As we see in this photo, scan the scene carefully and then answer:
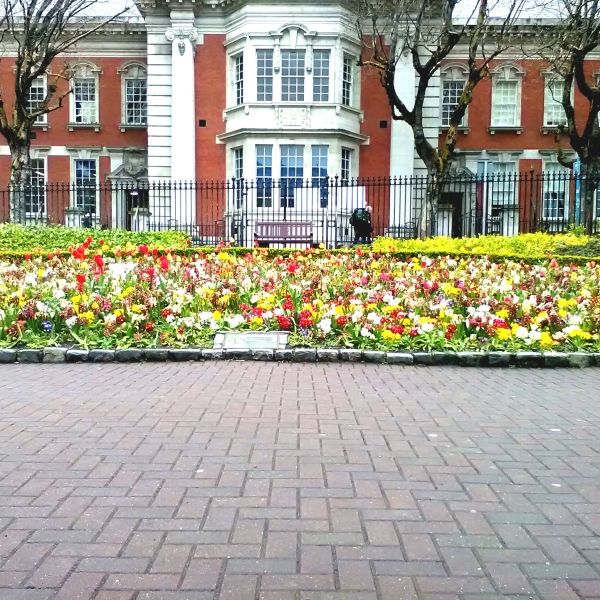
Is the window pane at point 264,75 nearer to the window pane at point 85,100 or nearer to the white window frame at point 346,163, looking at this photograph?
the white window frame at point 346,163

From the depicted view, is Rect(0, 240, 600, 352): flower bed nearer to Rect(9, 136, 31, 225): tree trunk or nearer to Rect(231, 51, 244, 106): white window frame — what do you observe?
Rect(9, 136, 31, 225): tree trunk

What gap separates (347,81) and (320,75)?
54.8 inches

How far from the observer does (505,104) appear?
106 ft

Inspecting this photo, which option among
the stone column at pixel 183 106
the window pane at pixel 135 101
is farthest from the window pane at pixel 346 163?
the window pane at pixel 135 101

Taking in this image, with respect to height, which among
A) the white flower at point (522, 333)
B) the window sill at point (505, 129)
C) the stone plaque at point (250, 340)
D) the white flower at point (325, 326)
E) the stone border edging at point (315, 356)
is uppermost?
the window sill at point (505, 129)

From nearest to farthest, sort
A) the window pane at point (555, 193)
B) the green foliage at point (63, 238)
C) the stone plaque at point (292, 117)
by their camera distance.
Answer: the green foliage at point (63, 238) < the stone plaque at point (292, 117) < the window pane at point (555, 193)

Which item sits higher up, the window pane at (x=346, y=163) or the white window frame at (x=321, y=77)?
the white window frame at (x=321, y=77)

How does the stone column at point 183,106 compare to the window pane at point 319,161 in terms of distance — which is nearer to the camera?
the window pane at point 319,161

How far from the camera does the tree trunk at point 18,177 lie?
73.7 feet

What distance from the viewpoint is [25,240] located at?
17.3 m

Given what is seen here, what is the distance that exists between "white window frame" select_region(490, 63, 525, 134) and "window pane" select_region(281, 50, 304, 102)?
11.2 metres

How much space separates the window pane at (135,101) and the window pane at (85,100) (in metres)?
1.71

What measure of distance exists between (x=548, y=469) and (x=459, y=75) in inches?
1218

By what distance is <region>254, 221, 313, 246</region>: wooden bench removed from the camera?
21672 millimetres
